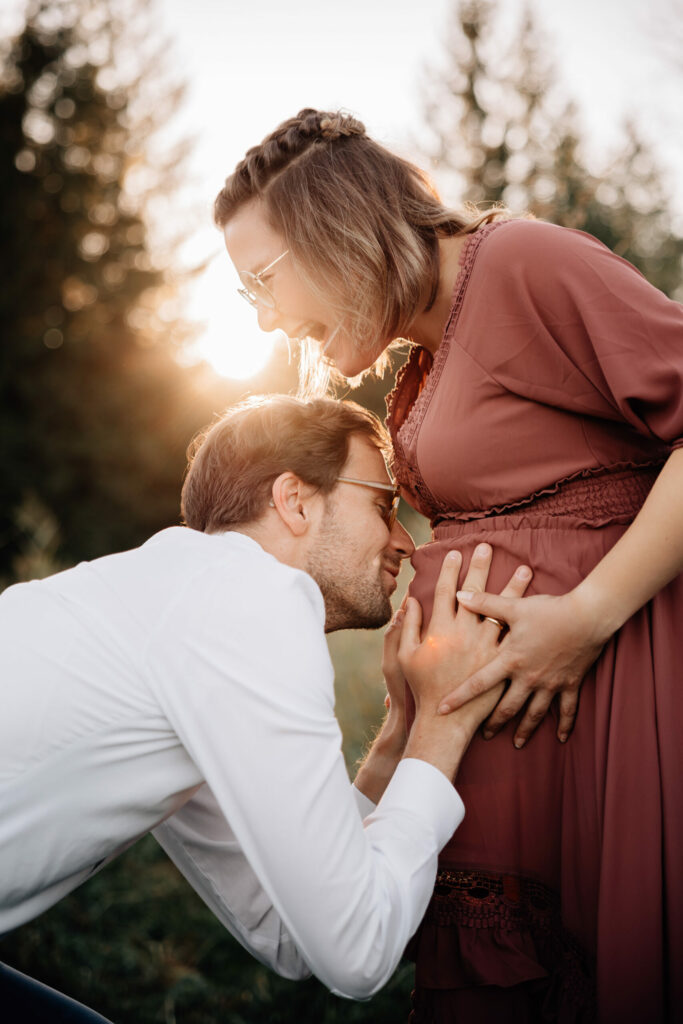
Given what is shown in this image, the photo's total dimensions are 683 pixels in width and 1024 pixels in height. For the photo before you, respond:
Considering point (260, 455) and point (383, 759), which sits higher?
point (260, 455)

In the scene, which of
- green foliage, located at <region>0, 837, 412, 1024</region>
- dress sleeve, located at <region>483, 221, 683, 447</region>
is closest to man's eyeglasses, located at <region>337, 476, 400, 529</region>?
dress sleeve, located at <region>483, 221, 683, 447</region>

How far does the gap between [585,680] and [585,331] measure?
2.40 ft

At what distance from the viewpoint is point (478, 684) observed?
1667 millimetres

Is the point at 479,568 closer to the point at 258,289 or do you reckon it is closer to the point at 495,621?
the point at 495,621

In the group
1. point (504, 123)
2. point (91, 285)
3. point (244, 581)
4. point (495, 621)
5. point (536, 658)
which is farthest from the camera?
point (91, 285)

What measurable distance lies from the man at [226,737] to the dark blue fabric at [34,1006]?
37 millimetres

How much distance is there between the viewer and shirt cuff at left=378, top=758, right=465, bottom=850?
158 centimetres

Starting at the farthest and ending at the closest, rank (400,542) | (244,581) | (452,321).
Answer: (400,542), (452,321), (244,581)

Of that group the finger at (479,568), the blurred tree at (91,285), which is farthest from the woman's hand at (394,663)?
the blurred tree at (91,285)

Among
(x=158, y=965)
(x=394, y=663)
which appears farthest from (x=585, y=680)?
(x=158, y=965)

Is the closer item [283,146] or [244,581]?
[244,581]

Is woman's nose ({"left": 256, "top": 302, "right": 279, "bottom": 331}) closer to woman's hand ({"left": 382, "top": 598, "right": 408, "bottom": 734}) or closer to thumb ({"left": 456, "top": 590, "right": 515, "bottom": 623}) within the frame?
woman's hand ({"left": 382, "top": 598, "right": 408, "bottom": 734})

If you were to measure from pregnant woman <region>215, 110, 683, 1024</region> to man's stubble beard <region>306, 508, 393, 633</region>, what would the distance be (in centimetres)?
32

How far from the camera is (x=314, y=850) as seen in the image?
1.35m
